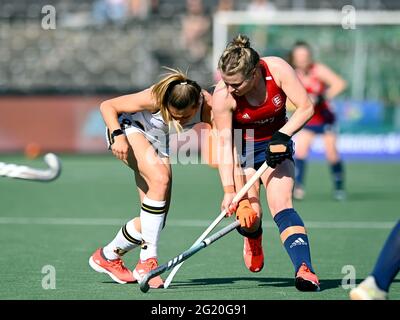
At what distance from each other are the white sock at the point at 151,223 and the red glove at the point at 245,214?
18.8 inches

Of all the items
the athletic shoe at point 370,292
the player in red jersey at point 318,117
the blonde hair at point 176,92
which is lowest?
the player in red jersey at point 318,117

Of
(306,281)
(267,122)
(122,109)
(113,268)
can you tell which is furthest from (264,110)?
(113,268)

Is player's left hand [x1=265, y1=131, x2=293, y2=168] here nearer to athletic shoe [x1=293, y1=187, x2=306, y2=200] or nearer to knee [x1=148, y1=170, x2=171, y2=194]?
knee [x1=148, y1=170, x2=171, y2=194]

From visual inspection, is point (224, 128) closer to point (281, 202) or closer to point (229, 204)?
Result: point (229, 204)

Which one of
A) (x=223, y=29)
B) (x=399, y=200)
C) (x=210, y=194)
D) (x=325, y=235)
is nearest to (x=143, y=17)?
(x=223, y=29)

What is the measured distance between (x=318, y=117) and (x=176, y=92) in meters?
6.45

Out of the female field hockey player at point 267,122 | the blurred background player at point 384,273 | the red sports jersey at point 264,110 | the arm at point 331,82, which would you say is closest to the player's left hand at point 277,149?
the female field hockey player at point 267,122

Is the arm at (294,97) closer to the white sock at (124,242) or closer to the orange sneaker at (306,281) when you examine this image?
the orange sneaker at (306,281)

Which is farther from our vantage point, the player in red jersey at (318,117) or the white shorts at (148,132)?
the player in red jersey at (318,117)

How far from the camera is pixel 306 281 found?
19.6 feet

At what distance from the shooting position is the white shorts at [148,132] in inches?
260

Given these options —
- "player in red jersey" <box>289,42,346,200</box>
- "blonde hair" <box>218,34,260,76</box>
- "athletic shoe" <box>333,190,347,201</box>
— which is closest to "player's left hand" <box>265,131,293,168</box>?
"blonde hair" <box>218,34,260,76</box>

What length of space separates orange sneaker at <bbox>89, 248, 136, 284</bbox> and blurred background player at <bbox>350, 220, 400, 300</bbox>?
1.95 m

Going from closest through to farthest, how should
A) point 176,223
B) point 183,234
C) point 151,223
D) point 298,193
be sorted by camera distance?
point 151,223 < point 183,234 < point 176,223 < point 298,193
